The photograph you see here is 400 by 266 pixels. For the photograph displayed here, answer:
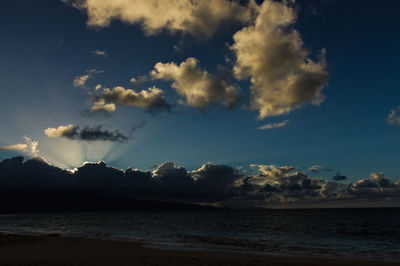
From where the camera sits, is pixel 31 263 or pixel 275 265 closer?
pixel 31 263

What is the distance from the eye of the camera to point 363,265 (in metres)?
23.1

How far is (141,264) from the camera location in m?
20.4

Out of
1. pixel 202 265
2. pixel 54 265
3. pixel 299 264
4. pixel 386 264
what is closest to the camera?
pixel 54 265

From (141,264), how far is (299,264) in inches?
509

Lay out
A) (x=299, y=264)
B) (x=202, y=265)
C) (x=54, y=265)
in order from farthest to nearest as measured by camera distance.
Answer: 1. (x=299, y=264)
2. (x=202, y=265)
3. (x=54, y=265)

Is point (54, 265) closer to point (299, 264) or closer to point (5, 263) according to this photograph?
point (5, 263)

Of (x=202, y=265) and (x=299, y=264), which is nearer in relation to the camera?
(x=202, y=265)

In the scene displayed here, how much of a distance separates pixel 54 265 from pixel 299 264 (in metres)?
19.0

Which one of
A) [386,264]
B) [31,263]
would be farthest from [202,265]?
[386,264]

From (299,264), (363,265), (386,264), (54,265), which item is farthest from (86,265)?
(386,264)

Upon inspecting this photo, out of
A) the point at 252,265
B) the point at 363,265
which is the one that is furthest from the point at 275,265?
the point at 363,265

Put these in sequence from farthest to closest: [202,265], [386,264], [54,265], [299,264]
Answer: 1. [386,264]
2. [299,264]
3. [202,265]
4. [54,265]

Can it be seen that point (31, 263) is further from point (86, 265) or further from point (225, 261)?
point (225, 261)

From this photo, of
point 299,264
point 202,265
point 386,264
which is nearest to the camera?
point 202,265
